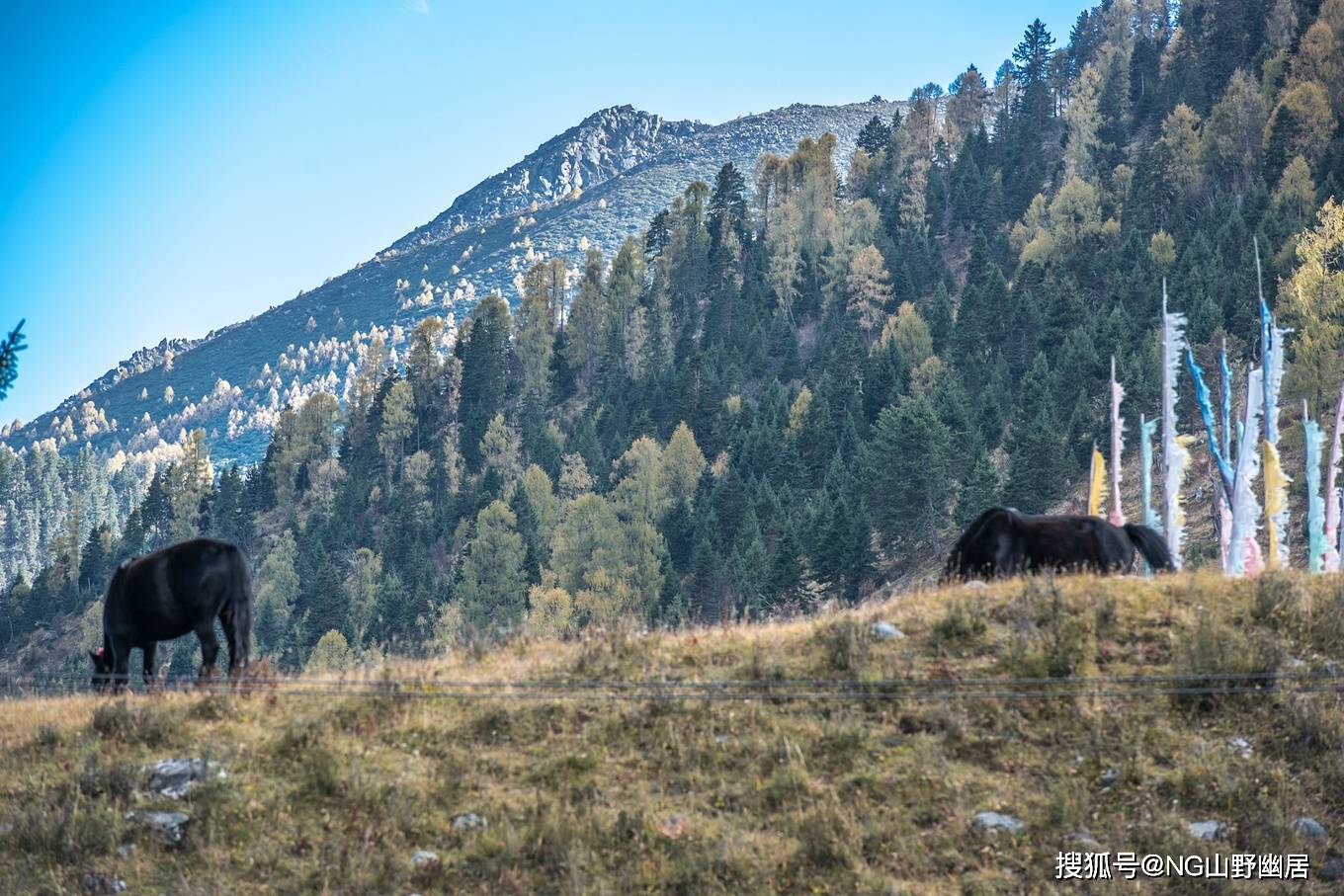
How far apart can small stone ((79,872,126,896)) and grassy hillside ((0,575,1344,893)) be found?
0.23 feet

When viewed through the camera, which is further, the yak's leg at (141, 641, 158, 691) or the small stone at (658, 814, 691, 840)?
the yak's leg at (141, 641, 158, 691)

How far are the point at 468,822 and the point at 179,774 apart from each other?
10.4 ft

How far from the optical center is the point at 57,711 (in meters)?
14.1

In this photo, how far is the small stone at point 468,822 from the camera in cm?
1154

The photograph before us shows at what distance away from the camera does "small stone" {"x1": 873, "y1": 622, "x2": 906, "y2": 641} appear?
1460cm

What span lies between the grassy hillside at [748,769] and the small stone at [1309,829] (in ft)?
0.34

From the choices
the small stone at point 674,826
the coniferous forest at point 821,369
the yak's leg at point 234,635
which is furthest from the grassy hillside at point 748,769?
the coniferous forest at point 821,369

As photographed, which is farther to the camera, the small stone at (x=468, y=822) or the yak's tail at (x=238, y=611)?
the yak's tail at (x=238, y=611)

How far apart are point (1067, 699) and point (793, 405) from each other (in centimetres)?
10434

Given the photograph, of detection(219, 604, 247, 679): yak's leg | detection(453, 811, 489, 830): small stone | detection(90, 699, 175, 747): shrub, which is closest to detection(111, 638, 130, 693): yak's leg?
detection(219, 604, 247, 679): yak's leg

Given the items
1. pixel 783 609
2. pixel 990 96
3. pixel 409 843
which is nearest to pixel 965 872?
pixel 409 843

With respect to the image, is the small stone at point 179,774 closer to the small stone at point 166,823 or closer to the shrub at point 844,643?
the small stone at point 166,823

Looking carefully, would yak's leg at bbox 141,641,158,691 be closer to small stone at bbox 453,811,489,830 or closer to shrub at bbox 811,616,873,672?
small stone at bbox 453,811,489,830

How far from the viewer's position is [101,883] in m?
10.8
